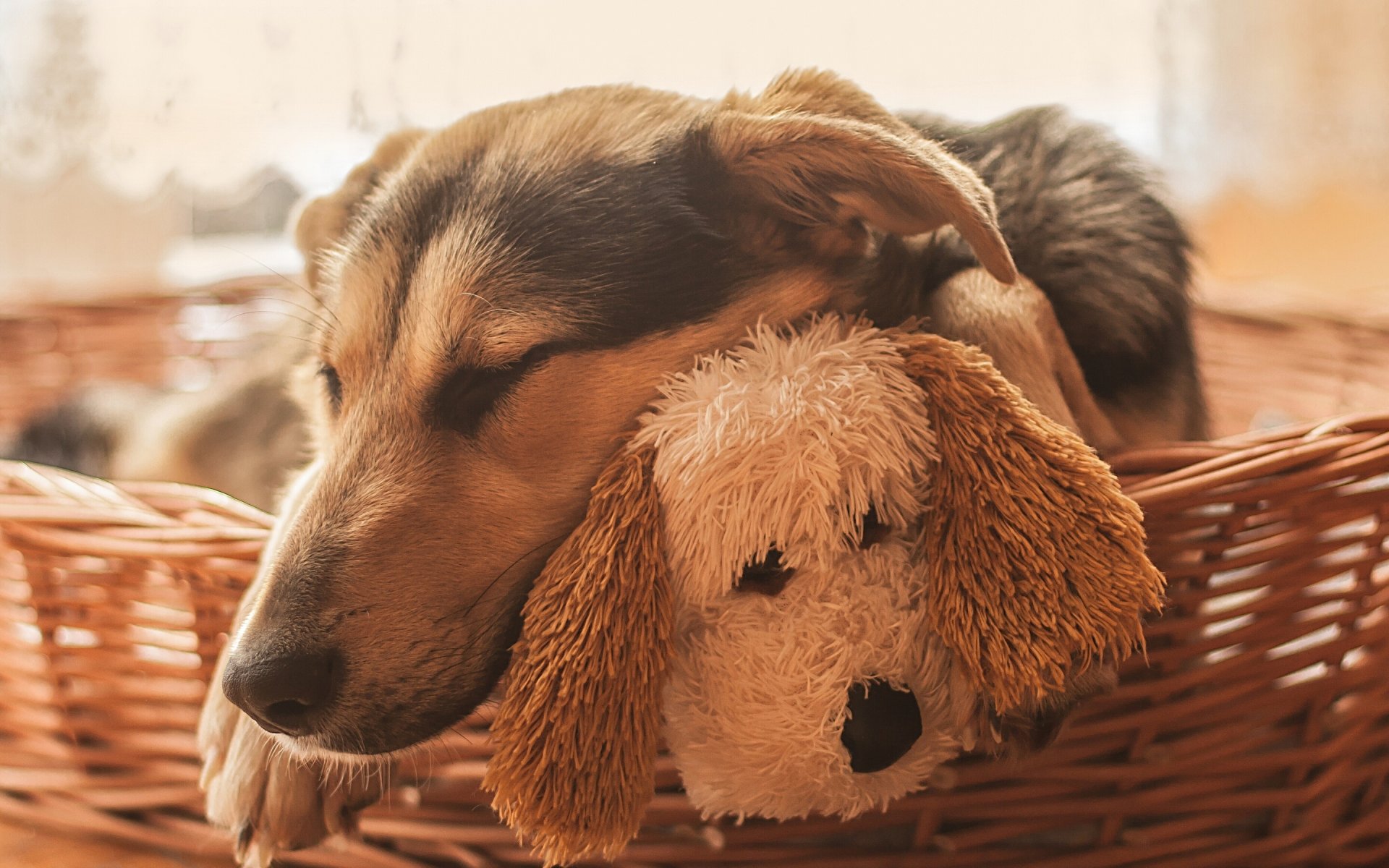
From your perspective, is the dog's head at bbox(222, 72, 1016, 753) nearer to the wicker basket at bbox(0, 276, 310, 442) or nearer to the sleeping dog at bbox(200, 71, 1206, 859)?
the sleeping dog at bbox(200, 71, 1206, 859)

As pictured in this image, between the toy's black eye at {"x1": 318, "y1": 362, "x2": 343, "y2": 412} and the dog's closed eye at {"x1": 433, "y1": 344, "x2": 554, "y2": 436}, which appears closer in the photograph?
the dog's closed eye at {"x1": 433, "y1": 344, "x2": 554, "y2": 436}

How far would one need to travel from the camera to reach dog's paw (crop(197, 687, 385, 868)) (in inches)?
39.3

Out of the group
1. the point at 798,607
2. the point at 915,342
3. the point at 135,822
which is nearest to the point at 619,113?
the point at 915,342

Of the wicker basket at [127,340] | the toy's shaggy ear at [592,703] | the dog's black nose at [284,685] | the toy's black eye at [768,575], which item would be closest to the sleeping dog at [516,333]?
the dog's black nose at [284,685]

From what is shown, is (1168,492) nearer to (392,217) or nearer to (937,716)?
(937,716)

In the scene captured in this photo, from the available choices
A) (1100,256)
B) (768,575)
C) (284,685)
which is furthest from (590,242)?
(1100,256)

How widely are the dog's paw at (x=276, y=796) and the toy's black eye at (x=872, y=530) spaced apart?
51 centimetres

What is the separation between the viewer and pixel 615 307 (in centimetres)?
101

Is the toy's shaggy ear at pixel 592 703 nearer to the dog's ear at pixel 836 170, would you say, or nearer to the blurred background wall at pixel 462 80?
the dog's ear at pixel 836 170

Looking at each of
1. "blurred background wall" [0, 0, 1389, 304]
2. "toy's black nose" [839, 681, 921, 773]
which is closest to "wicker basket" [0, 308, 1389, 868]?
"toy's black nose" [839, 681, 921, 773]

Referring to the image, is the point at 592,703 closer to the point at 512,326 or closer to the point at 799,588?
the point at 799,588

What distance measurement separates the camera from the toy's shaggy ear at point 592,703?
83 cm

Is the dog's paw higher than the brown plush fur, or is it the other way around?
the brown plush fur

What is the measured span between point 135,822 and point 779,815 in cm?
88
